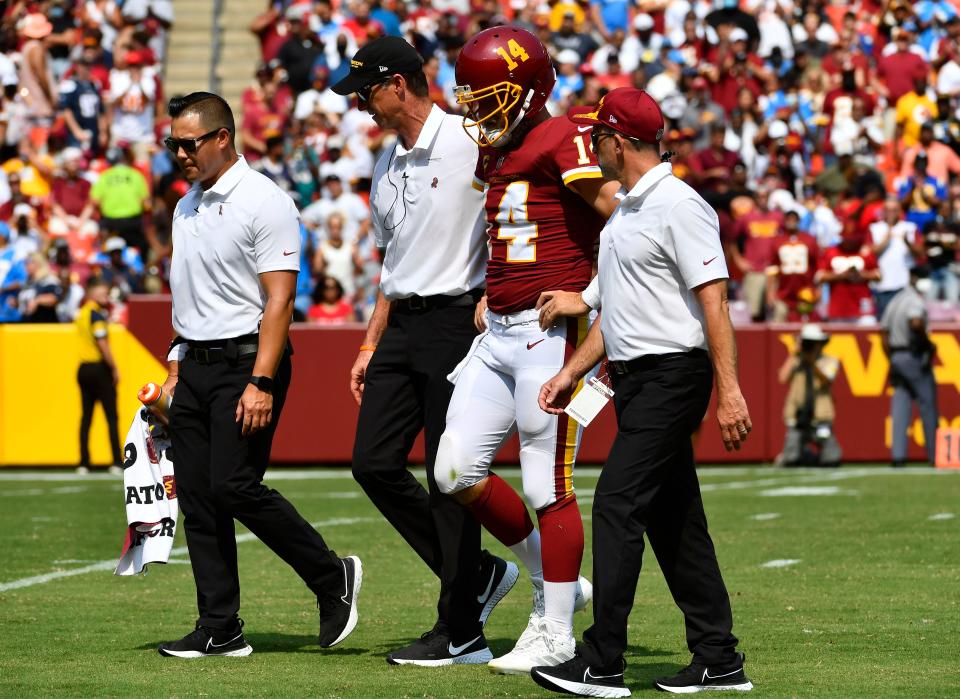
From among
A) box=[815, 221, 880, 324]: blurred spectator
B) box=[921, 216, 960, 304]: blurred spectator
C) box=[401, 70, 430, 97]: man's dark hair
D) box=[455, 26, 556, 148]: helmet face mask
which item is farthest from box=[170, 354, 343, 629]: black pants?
box=[921, 216, 960, 304]: blurred spectator

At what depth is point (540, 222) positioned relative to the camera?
6.36 m

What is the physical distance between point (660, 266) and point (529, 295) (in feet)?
2.25

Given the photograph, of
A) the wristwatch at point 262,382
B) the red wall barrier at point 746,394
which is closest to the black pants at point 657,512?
the wristwatch at point 262,382

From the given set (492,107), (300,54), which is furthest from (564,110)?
(492,107)

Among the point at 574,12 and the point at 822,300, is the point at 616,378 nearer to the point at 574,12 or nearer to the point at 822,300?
the point at 822,300

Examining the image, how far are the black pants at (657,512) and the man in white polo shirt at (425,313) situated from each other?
1024 mm

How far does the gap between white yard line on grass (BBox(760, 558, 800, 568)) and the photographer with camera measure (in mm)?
7191

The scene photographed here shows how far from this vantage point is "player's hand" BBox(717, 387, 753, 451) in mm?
5621

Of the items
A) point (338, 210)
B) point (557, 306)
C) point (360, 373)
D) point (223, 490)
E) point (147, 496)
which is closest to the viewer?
point (557, 306)

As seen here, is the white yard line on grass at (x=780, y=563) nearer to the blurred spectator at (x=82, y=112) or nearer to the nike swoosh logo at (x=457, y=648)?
the nike swoosh logo at (x=457, y=648)

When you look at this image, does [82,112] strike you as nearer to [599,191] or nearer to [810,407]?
[810,407]

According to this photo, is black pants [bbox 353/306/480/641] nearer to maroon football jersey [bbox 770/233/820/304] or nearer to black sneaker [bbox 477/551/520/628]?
black sneaker [bbox 477/551/520/628]

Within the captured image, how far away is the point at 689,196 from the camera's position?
5758mm

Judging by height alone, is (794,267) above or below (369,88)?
below
